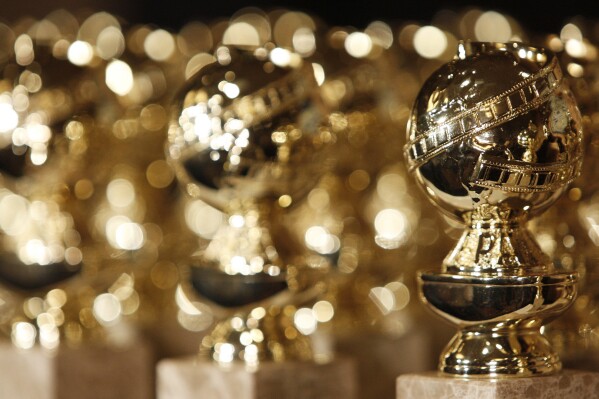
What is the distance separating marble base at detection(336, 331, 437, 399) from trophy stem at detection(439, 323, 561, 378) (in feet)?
1.03

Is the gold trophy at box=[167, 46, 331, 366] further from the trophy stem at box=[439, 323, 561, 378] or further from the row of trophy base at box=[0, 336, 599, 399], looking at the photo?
the trophy stem at box=[439, 323, 561, 378]

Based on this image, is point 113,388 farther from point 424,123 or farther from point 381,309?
point 424,123

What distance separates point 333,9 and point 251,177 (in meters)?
1.05

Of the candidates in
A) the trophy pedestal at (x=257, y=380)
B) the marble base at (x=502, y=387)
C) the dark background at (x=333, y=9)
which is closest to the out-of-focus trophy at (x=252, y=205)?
the trophy pedestal at (x=257, y=380)

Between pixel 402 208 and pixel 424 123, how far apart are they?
1.79ft

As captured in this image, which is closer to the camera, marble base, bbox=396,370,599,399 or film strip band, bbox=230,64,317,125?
marble base, bbox=396,370,599,399

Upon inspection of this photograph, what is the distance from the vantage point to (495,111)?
0.55 m

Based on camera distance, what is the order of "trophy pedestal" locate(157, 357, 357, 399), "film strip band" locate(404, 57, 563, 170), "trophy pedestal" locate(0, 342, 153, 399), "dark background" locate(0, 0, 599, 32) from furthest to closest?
"dark background" locate(0, 0, 599, 32) < "trophy pedestal" locate(0, 342, 153, 399) < "trophy pedestal" locate(157, 357, 357, 399) < "film strip band" locate(404, 57, 563, 170)

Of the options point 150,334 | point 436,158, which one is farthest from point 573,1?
point 436,158

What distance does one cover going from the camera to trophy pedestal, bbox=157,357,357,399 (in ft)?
2.23

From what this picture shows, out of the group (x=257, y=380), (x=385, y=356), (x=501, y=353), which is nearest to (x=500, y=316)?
(x=501, y=353)

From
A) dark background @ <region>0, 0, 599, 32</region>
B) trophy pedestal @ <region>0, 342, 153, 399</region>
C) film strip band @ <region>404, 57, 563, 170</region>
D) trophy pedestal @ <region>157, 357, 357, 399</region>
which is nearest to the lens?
film strip band @ <region>404, 57, 563, 170</region>

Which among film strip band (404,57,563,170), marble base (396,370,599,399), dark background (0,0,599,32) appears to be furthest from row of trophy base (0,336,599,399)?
dark background (0,0,599,32)

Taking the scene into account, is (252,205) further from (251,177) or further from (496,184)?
(496,184)
